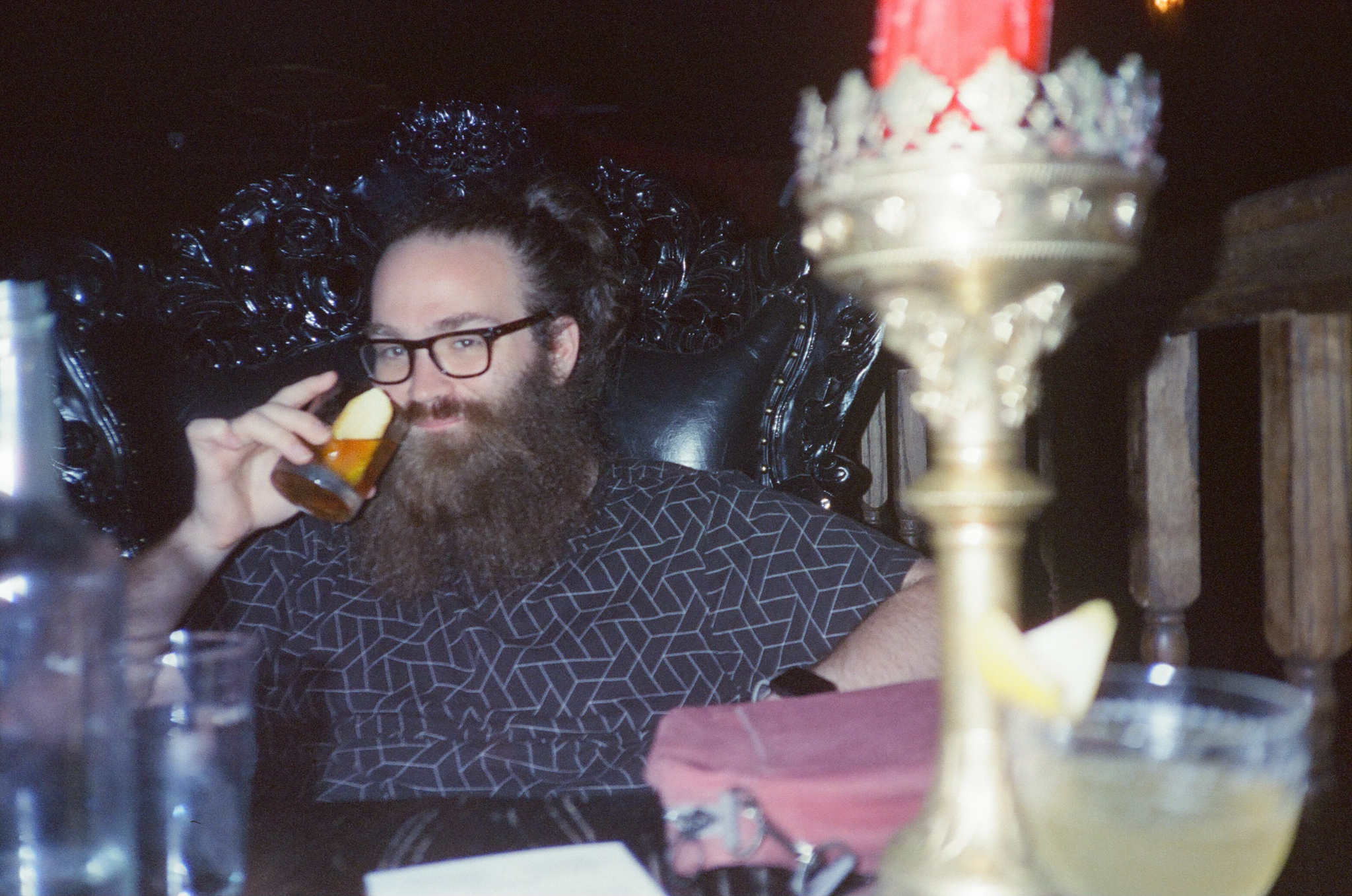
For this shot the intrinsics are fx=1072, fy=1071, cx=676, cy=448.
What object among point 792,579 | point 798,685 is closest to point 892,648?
point 792,579

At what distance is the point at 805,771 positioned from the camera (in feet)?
2.31

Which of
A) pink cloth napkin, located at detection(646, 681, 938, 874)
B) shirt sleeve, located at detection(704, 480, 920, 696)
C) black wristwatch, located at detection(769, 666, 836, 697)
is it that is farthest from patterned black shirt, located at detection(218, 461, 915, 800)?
pink cloth napkin, located at detection(646, 681, 938, 874)

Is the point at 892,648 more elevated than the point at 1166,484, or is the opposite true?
the point at 1166,484

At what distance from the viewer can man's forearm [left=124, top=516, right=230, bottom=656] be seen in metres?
1.54

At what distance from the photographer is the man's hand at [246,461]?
1.39m

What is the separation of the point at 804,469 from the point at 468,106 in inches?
38.0

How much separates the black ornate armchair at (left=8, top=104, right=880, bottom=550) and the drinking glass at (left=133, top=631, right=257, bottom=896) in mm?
1378

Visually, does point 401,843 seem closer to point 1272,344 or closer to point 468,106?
point 1272,344

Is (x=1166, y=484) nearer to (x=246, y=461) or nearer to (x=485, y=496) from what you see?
(x=485, y=496)

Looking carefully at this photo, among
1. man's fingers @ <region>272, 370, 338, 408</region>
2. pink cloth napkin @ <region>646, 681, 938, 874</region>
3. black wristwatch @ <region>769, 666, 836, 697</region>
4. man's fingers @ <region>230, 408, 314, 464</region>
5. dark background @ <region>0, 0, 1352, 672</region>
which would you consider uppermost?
dark background @ <region>0, 0, 1352, 672</region>

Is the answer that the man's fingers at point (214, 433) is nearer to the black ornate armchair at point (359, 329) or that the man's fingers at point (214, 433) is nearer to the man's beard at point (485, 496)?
the man's beard at point (485, 496)

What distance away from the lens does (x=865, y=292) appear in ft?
1.62

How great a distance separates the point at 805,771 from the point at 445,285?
1.40m

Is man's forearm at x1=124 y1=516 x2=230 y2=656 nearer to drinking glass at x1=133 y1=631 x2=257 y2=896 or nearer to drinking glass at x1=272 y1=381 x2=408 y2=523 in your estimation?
drinking glass at x1=272 y1=381 x2=408 y2=523
